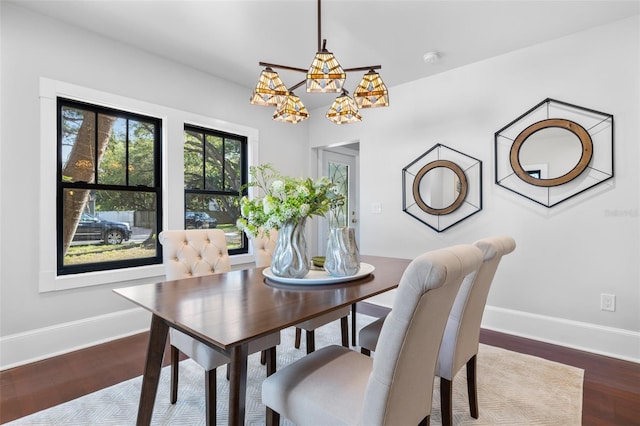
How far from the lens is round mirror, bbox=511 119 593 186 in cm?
254

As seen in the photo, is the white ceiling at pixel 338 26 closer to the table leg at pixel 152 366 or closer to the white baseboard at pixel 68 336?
the table leg at pixel 152 366

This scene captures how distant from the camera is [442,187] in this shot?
130 inches

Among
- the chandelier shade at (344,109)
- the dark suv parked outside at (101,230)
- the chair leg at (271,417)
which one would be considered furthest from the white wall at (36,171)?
the chair leg at (271,417)

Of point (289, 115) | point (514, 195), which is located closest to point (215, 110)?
point (289, 115)

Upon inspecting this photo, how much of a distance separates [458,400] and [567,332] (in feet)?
4.72

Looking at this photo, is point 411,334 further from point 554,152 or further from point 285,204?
point 554,152

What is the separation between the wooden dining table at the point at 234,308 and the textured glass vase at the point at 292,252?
9 centimetres

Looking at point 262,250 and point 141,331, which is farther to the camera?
point 141,331

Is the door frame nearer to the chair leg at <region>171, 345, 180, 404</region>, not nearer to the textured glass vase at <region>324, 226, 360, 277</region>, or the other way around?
the textured glass vase at <region>324, 226, 360, 277</region>

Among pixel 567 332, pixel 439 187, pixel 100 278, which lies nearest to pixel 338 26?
pixel 439 187

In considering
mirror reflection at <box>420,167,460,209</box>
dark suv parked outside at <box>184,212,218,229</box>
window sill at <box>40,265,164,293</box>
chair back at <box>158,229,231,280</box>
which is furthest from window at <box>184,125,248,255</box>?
mirror reflection at <box>420,167,460,209</box>

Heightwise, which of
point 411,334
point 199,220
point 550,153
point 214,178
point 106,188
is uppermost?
point 550,153

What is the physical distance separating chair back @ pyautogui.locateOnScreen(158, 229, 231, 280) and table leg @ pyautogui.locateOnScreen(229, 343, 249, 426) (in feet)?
3.48

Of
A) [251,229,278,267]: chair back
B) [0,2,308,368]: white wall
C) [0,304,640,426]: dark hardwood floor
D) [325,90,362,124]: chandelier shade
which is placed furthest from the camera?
[251,229,278,267]: chair back
